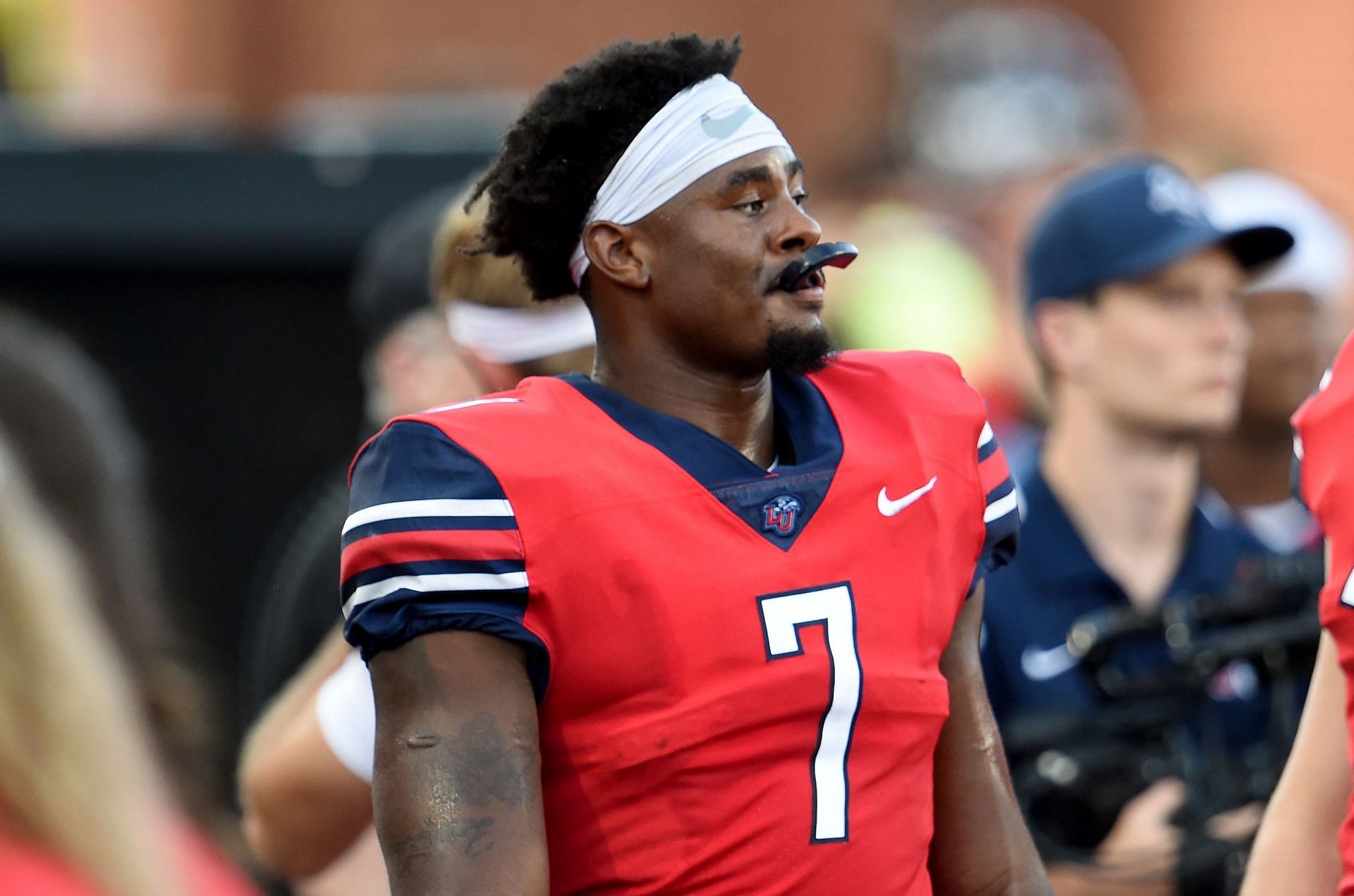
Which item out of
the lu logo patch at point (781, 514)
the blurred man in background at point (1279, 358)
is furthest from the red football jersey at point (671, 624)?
the blurred man in background at point (1279, 358)

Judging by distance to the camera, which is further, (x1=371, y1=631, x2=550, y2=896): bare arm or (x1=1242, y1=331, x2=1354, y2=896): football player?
(x1=1242, y1=331, x2=1354, y2=896): football player

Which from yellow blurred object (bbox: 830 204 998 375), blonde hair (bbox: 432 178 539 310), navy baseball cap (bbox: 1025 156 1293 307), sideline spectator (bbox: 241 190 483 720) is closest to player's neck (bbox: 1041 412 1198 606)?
navy baseball cap (bbox: 1025 156 1293 307)

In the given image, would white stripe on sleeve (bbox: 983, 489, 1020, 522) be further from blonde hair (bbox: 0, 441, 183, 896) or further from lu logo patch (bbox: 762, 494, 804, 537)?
blonde hair (bbox: 0, 441, 183, 896)

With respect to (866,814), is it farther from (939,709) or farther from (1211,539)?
(1211,539)

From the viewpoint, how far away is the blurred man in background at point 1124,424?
144 inches

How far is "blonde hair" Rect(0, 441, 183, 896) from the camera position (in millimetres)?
2475

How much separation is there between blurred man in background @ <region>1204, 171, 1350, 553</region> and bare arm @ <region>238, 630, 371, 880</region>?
2235 millimetres

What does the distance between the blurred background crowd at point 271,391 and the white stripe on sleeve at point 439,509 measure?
70 centimetres

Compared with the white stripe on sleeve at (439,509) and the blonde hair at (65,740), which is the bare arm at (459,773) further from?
the blonde hair at (65,740)

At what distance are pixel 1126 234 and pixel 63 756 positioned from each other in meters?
2.29

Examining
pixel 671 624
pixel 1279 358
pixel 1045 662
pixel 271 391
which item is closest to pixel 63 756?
pixel 671 624

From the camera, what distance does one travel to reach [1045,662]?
143 inches

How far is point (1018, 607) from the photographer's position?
145 inches

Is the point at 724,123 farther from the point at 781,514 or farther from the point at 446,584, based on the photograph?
the point at 446,584
